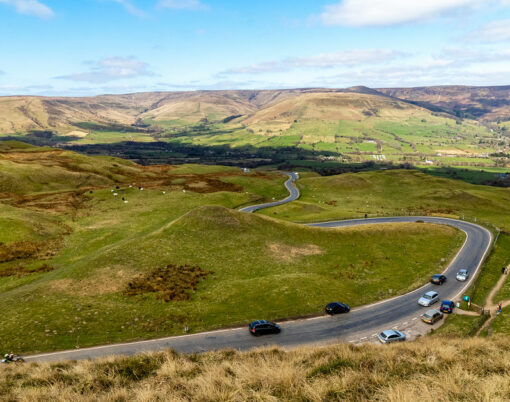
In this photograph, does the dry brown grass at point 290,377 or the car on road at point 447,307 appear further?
the car on road at point 447,307

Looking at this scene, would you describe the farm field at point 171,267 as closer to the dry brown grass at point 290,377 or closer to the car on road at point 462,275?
the car on road at point 462,275

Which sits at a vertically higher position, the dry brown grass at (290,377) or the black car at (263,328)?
the dry brown grass at (290,377)

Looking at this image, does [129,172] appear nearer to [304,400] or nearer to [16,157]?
[16,157]

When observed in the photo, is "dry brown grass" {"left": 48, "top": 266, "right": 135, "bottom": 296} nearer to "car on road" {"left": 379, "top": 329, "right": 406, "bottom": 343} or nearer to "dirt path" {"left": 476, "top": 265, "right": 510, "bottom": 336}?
"car on road" {"left": 379, "top": 329, "right": 406, "bottom": 343}

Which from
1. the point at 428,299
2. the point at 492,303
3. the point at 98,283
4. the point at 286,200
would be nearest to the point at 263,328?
the point at 98,283

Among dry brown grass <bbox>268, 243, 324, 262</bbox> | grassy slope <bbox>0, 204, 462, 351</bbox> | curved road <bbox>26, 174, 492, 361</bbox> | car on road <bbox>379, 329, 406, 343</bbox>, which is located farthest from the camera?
dry brown grass <bbox>268, 243, 324, 262</bbox>

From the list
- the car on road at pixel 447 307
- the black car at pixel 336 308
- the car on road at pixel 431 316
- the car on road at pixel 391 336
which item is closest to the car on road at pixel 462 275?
the car on road at pixel 447 307

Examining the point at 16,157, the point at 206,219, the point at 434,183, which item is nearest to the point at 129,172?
the point at 16,157

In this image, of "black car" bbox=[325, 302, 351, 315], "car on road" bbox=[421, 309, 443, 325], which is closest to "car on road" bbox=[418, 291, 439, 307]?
"car on road" bbox=[421, 309, 443, 325]
